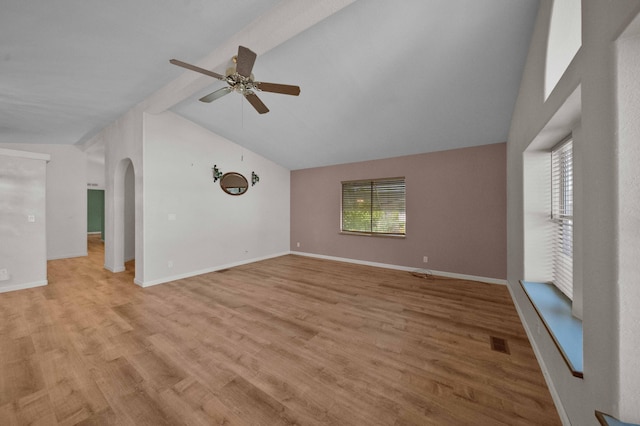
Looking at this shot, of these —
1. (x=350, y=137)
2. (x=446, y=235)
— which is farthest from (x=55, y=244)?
(x=446, y=235)

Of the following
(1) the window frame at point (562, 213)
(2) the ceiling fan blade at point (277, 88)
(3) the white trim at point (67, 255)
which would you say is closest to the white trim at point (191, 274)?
(2) the ceiling fan blade at point (277, 88)

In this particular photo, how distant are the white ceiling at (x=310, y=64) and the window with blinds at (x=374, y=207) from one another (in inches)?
41.1

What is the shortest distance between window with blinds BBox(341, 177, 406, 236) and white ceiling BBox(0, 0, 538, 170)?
1045 mm

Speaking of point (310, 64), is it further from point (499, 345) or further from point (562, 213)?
point (499, 345)

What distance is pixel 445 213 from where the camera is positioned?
4348 millimetres

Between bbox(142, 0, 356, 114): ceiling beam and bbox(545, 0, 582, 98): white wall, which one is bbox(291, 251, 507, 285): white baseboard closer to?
bbox(545, 0, 582, 98): white wall

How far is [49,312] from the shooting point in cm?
285

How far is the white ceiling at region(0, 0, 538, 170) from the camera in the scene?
1978mm

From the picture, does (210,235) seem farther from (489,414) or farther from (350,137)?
(489,414)

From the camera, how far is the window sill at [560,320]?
1242mm

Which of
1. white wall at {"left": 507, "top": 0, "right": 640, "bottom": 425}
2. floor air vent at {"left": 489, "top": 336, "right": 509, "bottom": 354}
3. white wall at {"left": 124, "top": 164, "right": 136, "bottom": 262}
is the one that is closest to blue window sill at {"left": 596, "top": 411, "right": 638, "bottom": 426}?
white wall at {"left": 507, "top": 0, "right": 640, "bottom": 425}

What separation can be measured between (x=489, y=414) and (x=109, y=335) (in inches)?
131

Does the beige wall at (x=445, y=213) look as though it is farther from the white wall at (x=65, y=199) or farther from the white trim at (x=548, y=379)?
the white wall at (x=65, y=199)

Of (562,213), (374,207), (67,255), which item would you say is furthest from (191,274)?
(562,213)
